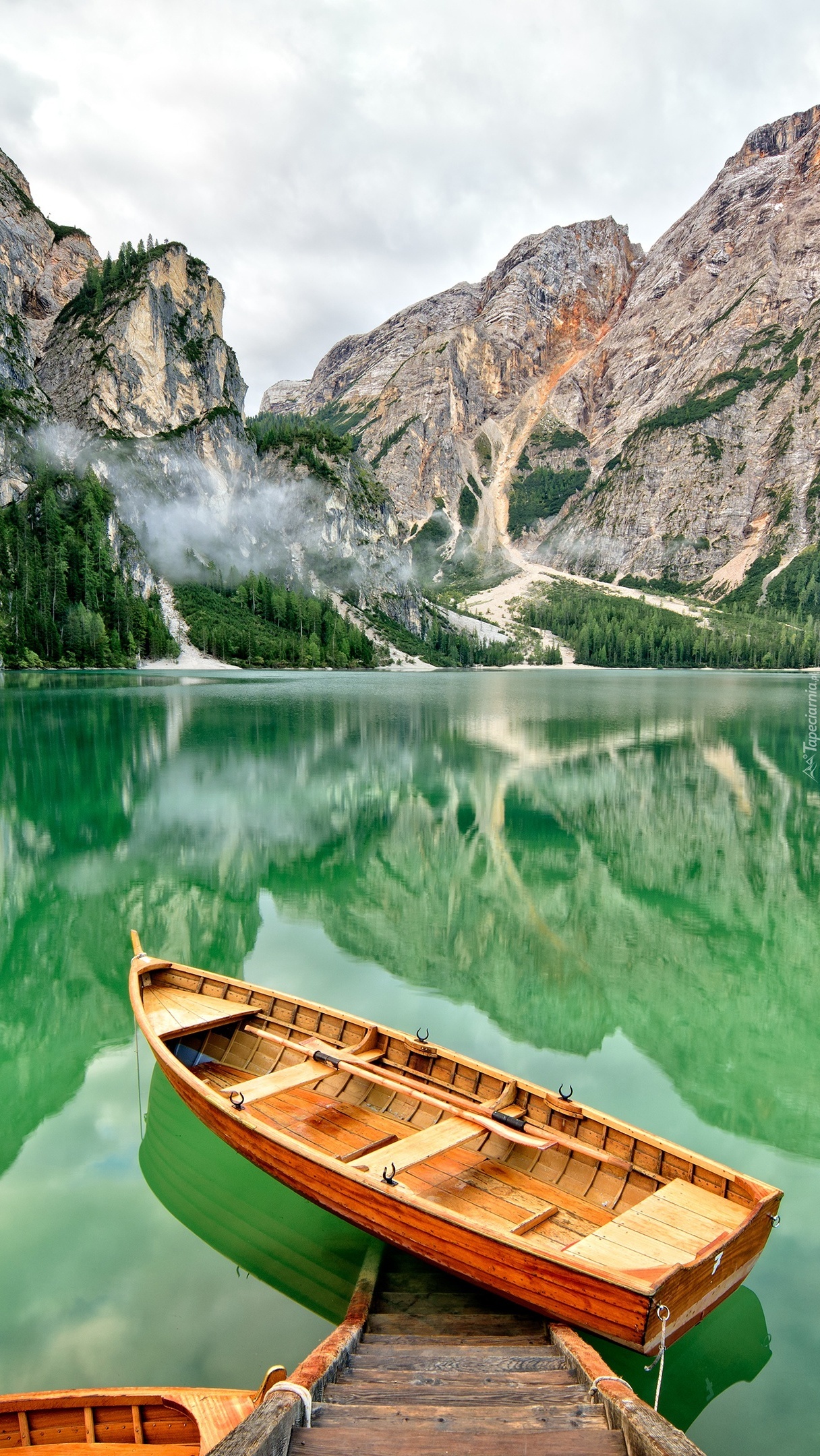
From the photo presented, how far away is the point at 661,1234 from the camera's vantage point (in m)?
7.43

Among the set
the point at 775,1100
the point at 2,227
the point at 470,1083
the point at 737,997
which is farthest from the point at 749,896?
the point at 2,227

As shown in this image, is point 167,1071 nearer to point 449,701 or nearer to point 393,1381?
point 393,1381

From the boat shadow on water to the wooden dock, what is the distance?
1.15 meters

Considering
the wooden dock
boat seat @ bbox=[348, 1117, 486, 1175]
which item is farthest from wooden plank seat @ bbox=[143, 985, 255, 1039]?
the wooden dock

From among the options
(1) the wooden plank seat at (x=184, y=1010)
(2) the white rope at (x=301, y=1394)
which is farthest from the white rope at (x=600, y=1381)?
(1) the wooden plank seat at (x=184, y=1010)

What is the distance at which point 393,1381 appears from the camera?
588 cm

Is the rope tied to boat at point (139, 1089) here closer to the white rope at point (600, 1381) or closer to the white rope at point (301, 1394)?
the white rope at point (301, 1394)

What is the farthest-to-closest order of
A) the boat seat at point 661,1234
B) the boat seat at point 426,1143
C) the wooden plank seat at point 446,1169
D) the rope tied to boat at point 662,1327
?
the boat seat at point 426,1143 → the wooden plank seat at point 446,1169 → the boat seat at point 661,1234 → the rope tied to boat at point 662,1327

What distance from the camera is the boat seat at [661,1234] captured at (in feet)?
22.7

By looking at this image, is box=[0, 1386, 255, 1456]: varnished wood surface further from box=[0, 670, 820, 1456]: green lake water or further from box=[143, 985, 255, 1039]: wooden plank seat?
box=[143, 985, 255, 1039]: wooden plank seat

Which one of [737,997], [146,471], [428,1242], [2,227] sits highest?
[2,227]

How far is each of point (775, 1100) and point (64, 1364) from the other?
408 inches

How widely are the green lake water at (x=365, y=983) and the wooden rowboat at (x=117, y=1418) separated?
1.37 m

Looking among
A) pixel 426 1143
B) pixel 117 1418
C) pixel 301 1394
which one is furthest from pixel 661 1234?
pixel 117 1418
